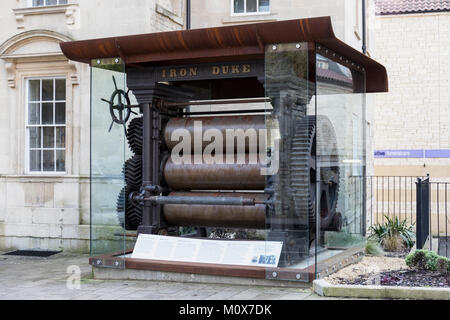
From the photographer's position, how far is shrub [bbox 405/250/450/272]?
8367 millimetres

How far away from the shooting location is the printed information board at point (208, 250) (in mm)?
8461

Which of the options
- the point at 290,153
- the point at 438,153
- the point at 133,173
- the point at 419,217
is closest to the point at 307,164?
the point at 290,153

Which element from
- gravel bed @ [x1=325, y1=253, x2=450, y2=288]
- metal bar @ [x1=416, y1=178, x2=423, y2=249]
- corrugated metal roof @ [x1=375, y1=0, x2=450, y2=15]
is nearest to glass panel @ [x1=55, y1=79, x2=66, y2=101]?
gravel bed @ [x1=325, y1=253, x2=450, y2=288]

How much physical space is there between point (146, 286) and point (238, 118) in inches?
99.5

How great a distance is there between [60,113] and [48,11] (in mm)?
1950

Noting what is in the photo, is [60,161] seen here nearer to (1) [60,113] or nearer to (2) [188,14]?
(1) [60,113]

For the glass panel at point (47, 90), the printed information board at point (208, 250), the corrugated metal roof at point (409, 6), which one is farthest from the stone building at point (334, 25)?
the corrugated metal roof at point (409, 6)

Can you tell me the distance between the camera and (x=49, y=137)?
44.0 ft

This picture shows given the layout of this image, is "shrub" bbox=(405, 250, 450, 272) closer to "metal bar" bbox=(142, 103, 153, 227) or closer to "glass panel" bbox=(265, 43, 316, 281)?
"glass panel" bbox=(265, 43, 316, 281)

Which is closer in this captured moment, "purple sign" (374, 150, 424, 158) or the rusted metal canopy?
Answer: the rusted metal canopy

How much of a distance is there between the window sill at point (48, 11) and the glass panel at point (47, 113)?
159 cm

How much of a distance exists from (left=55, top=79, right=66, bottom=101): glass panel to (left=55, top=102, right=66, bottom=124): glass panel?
117 mm

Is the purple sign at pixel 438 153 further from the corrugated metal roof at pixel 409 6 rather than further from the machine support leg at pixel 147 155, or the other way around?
the machine support leg at pixel 147 155

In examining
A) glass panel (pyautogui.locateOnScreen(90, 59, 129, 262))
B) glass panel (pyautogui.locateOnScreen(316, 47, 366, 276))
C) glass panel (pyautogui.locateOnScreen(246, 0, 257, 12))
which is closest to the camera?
glass panel (pyautogui.locateOnScreen(316, 47, 366, 276))
